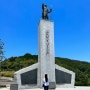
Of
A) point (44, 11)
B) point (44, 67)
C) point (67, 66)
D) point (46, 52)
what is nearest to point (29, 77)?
point (44, 67)

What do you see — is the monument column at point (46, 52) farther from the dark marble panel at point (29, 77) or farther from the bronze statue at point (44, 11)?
the bronze statue at point (44, 11)

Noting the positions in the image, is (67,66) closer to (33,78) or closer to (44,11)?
(44,11)

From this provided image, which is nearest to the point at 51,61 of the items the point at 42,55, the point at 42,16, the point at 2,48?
the point at 42,55

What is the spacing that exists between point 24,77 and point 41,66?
2.13 metres

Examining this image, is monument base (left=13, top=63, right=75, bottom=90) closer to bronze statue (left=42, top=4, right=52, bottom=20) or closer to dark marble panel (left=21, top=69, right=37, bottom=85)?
dark marble panel (left=21, top=69, right=37, bottom=85)

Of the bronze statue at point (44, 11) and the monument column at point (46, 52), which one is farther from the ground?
the bronze statue at point (44, 11)

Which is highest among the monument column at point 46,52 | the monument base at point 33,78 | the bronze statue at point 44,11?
the bronze statue at point 44,11

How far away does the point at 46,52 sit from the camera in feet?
92.6

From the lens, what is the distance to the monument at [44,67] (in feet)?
90.2

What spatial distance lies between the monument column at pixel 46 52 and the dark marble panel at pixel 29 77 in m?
0.54

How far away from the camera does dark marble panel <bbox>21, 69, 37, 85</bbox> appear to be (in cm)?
2738

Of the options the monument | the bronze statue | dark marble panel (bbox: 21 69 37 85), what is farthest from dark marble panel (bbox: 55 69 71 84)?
the bronze statue

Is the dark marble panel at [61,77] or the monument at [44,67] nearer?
the monument at [44,67]

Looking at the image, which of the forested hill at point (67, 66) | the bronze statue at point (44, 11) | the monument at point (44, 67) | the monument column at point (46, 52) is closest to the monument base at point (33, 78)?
the monument at point (44, 67)
